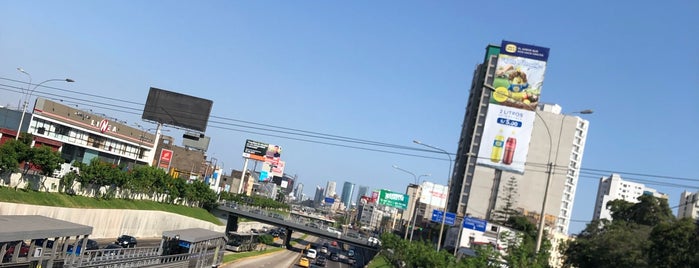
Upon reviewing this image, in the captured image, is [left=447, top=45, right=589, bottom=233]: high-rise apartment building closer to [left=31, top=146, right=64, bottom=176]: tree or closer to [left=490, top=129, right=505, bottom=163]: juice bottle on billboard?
[left=490, top=129, right=505, bottom=163]: juice bottle on billboard

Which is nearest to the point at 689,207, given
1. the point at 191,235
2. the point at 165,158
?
the point at 165,158

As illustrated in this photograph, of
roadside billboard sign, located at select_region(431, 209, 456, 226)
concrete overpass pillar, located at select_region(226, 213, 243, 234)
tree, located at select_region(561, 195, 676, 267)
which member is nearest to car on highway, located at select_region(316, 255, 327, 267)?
roadside billboard sign, located at select_region(431, 209, 456, 226)

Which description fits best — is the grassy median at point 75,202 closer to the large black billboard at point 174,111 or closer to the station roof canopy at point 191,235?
the large black billboard at point 174,111

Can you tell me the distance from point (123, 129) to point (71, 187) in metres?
47.4

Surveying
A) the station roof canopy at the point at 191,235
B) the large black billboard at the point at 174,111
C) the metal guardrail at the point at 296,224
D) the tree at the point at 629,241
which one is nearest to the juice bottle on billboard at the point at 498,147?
the tree at the point at 629,241

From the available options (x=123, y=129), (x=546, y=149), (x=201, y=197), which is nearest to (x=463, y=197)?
(x=546, y=149)

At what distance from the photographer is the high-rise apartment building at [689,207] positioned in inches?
5959

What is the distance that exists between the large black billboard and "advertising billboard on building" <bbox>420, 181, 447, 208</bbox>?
65222 mm

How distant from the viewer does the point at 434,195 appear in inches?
5930

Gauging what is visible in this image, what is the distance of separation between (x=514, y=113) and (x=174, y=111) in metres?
72.0

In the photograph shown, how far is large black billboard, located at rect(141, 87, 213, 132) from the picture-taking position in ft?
321

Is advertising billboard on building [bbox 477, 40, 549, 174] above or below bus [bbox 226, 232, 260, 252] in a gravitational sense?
above

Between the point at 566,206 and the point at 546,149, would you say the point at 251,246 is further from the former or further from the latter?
the point at 566,206

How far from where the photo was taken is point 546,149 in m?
143
